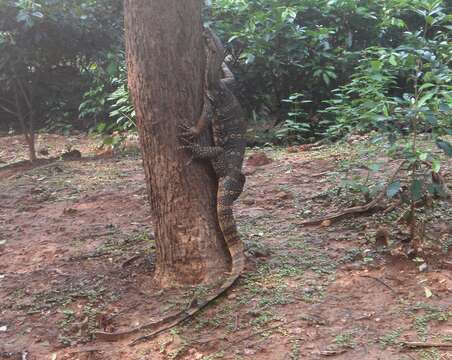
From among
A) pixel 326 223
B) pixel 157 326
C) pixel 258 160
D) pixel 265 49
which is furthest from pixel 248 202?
pixel 265 49

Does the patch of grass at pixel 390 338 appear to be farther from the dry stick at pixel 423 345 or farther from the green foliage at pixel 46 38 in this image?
the green foliage at pixel 46 38

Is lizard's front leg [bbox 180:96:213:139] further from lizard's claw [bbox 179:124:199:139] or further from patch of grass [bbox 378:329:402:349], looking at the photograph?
patch of grass [bbox 378:329:402:349]

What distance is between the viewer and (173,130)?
3352 millimetres

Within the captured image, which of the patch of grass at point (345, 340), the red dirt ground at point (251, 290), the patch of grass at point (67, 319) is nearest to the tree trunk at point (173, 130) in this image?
the red dirt ground at point (251, 290)

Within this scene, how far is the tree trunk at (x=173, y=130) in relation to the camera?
3248 mm

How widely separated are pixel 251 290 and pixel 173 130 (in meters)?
1.08

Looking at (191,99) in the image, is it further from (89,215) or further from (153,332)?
(89,215)

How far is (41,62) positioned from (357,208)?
17.6 feet

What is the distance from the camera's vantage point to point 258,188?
5.46 metres

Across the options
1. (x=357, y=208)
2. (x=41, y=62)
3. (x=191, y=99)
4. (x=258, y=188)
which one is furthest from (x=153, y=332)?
(x=41, y=62)

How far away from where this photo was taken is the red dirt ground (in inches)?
113

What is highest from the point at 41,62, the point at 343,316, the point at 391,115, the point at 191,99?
the point at 41,62

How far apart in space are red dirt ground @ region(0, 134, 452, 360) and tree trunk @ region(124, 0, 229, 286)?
22cm

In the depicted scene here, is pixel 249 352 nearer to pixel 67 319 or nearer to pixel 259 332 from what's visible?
pixel 259 332
